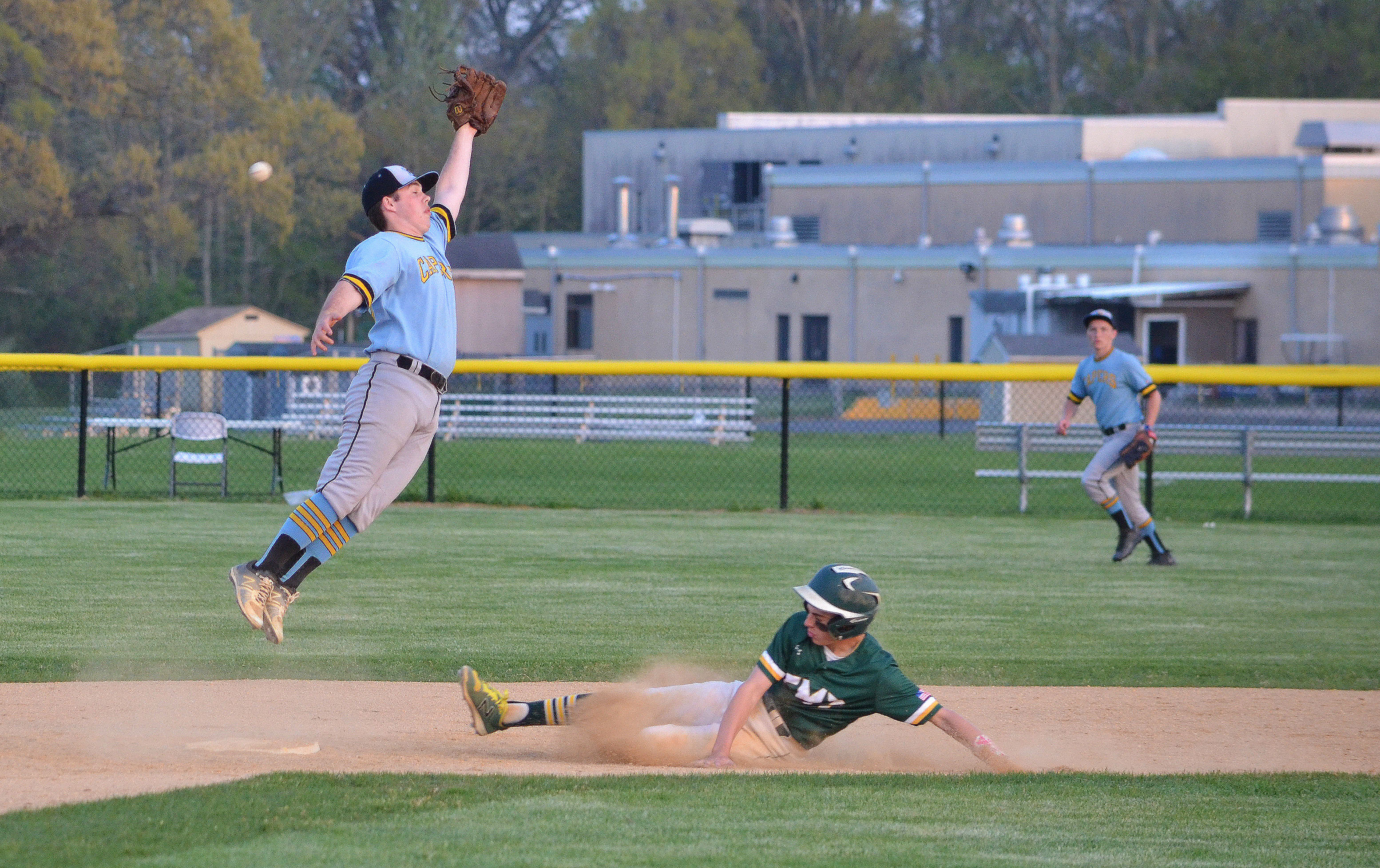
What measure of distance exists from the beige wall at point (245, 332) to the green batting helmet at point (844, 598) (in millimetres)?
28141

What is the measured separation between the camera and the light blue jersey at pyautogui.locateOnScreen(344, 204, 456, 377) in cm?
607

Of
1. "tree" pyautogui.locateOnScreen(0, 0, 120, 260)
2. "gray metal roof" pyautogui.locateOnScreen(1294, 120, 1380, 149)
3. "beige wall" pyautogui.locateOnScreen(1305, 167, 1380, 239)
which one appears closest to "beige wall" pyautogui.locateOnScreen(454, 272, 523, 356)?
"tree" pyautogui.locateOnScreen(0, 0, 120, 260)

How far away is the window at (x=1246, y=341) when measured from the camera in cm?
3400

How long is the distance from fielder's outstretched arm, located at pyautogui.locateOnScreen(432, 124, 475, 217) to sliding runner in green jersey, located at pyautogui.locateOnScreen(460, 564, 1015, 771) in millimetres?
2004

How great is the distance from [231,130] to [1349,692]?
3945cm

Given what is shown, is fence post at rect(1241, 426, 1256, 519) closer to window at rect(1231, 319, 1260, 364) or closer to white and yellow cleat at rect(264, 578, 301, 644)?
white and yellow cleat at rect(264, 578, 301, 644)

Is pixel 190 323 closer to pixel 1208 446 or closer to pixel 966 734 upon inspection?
pixel 1208 446

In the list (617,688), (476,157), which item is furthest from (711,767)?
(476,157)

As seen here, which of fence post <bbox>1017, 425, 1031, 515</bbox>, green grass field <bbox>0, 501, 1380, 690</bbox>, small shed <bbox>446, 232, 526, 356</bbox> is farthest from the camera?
small shed <bbox>446, 232, 526, 356</bbox>

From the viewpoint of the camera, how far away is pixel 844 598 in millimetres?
5512

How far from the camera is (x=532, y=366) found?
1570 centimetres

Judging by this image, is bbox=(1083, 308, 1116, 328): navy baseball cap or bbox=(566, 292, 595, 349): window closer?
bbox=(1083, 308, 1116, 328): navy baseball cap

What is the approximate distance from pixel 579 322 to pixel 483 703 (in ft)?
111

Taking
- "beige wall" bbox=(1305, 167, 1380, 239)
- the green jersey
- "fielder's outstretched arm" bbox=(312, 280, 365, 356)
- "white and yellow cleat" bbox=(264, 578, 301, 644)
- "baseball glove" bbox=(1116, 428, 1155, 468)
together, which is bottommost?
the green jersey
